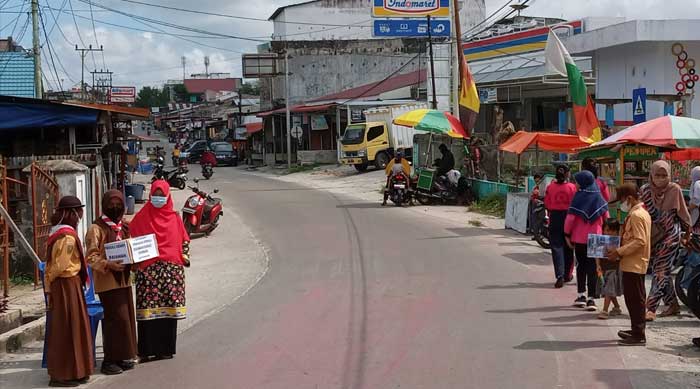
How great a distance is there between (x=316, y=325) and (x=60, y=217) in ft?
9.98

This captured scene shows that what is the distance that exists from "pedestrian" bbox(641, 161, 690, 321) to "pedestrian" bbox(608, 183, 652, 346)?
0.97m

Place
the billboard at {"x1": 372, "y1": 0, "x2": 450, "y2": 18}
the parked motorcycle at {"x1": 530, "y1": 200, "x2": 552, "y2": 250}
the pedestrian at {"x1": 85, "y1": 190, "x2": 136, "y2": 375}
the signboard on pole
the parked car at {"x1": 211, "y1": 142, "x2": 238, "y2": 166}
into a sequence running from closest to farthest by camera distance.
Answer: the pedestrian at {"x1": 85, "y1": 190, "x2": 136, "y2": 375}
the parked motorcycle at {"x1": 530, "y1": 200, "x2": 552, "y2": 250}
the signboard on pole
the billboard at {"x1": 372, "y1": 0, "x2": 450, "y2": 18}
the parked car at {"x1": 211, "y1": 142, "x2": 238, "y2": 166}

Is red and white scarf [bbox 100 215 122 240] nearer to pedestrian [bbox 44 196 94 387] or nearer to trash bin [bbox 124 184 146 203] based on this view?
pedestrian [bbox 44 196 94 387]

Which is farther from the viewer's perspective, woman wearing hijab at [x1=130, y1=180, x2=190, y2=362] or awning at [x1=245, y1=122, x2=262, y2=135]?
awning at [x1=245, y1=122, x2=262, y2=135]

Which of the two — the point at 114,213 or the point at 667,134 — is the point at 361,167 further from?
the point at 114,213

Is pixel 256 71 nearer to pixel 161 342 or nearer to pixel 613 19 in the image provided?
pixel 613 19

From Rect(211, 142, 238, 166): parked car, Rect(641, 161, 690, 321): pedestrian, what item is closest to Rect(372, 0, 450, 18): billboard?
Rect(211, 142, 238, 166): parked car

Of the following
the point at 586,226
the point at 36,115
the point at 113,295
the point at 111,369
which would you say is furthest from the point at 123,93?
the point at 111,369

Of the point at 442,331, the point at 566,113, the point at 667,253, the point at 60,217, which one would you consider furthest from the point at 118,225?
the point at 566,113

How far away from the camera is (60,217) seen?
6480 mm

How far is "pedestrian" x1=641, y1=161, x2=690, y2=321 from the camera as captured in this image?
8.34 metres

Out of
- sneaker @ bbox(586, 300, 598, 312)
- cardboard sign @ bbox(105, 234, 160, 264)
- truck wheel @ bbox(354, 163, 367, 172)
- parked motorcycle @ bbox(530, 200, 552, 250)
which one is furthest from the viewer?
truck wheel @ bbox(354, 163, 367, 172)

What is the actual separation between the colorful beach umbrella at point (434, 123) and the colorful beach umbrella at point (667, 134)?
10.3 metres

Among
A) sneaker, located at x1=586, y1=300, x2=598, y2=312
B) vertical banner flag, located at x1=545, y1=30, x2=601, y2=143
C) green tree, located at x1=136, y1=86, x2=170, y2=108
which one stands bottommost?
sneaker, located at x1=586, y1=300, x2=598, y2=312
